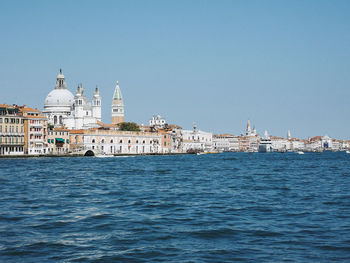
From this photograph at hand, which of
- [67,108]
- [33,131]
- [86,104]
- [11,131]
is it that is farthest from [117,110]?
[11,131]

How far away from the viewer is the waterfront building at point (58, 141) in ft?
269

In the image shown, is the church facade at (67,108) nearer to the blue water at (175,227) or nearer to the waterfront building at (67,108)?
the waterfront building at (67,108)

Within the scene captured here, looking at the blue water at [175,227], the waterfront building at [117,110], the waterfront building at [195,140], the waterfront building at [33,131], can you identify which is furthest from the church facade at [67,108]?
the blue water at [175,227]

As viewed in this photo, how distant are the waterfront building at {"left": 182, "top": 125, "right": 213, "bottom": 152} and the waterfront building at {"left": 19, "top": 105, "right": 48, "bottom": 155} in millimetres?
64989

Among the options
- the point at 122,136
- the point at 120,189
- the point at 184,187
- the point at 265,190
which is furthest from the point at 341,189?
the point at 122,136

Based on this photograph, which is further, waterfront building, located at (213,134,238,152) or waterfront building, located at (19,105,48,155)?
waterfront building, located at (213,134,238,152)

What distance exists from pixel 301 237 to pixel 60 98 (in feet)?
369

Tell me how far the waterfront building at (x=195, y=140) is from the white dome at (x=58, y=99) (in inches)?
1363

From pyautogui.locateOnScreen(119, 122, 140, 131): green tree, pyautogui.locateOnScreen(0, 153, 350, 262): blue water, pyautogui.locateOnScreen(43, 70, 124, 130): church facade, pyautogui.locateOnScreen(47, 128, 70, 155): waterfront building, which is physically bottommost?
pyautogui.locateOnScreen(0, 153, 350, 262): blue water

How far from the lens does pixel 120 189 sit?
21141 millimetres

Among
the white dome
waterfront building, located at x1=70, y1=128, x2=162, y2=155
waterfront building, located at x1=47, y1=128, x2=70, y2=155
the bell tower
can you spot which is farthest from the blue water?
the bell tower

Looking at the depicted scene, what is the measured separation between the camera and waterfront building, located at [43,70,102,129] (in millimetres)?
116688

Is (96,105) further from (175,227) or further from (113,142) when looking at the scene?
(175,227)

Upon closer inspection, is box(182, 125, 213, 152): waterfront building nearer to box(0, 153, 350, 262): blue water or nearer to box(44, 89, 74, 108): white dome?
box(44, 89, 74, 108): white dome
